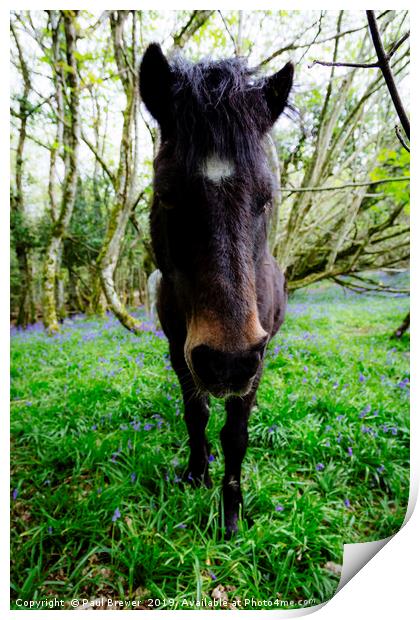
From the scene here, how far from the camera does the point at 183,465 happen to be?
1.95 meters

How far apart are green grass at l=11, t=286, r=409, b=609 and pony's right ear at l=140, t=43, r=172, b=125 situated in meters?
1.41

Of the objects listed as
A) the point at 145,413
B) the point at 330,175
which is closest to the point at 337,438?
the point at 145,413

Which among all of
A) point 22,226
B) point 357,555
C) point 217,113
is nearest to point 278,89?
point 217,113

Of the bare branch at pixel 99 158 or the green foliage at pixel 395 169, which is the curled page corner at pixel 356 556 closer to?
the green foliage at pixel 395 169

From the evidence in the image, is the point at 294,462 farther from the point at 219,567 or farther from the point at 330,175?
the point at 330,175

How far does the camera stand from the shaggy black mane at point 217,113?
41.4 inches

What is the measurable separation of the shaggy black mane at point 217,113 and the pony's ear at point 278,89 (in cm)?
6

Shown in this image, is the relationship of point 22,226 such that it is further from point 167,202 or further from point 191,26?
point 191,26

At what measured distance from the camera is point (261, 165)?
110 cm

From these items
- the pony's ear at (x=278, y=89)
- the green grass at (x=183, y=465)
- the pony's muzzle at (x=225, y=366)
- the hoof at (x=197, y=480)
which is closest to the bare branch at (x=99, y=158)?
the green grass at (x=183, y=465)

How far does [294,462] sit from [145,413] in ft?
3.38

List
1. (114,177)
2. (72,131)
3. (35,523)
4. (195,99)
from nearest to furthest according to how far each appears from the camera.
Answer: (195,99) < (35,523) < (72,131) < (114,177)

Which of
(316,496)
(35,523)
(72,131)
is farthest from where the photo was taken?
(72,131)

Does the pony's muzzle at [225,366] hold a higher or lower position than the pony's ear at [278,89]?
lower
